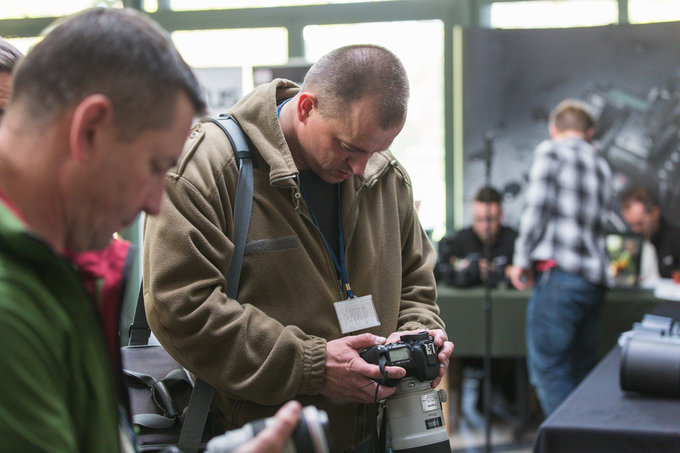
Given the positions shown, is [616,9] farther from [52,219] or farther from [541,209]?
[52,219]

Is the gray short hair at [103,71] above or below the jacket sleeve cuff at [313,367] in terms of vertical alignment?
above

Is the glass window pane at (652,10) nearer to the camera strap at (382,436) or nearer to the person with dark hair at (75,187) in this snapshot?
the camera strap at (382,436)


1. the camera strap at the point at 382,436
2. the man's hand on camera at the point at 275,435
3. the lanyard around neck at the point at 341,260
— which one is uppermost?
the lanyard around neck at the point at 341,260

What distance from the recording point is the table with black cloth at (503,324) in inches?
170

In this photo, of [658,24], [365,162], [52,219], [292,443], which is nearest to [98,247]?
[52,219]

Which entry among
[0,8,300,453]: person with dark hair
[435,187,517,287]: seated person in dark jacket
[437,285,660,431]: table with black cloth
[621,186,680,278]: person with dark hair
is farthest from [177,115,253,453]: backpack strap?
[621,186,680,278]: person with dark hair

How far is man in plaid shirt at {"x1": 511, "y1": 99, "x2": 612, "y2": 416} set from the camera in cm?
373

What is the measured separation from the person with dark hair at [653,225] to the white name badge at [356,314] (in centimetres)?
331

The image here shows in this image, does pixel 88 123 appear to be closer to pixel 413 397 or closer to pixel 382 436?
pixel 413 397

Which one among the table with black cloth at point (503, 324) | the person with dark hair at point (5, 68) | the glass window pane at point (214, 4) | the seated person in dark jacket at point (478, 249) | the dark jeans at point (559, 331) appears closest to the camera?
the person with dark hair at point (5, 68)

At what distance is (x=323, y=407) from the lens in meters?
1.53

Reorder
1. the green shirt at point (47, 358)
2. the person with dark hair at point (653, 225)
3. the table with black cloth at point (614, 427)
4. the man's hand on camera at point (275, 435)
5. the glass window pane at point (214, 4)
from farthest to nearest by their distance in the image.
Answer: the glass window pane at point (214, 4), the person with dark hair at point (653, 225), the table with black cloth at point (614, 427), the man's hand on camera at point (275, 435), the green shirt at point (47, 358)

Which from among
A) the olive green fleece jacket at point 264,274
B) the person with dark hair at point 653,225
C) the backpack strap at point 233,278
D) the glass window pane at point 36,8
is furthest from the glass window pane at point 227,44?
the backpack strap at point 233,278

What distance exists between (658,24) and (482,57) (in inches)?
45.9
